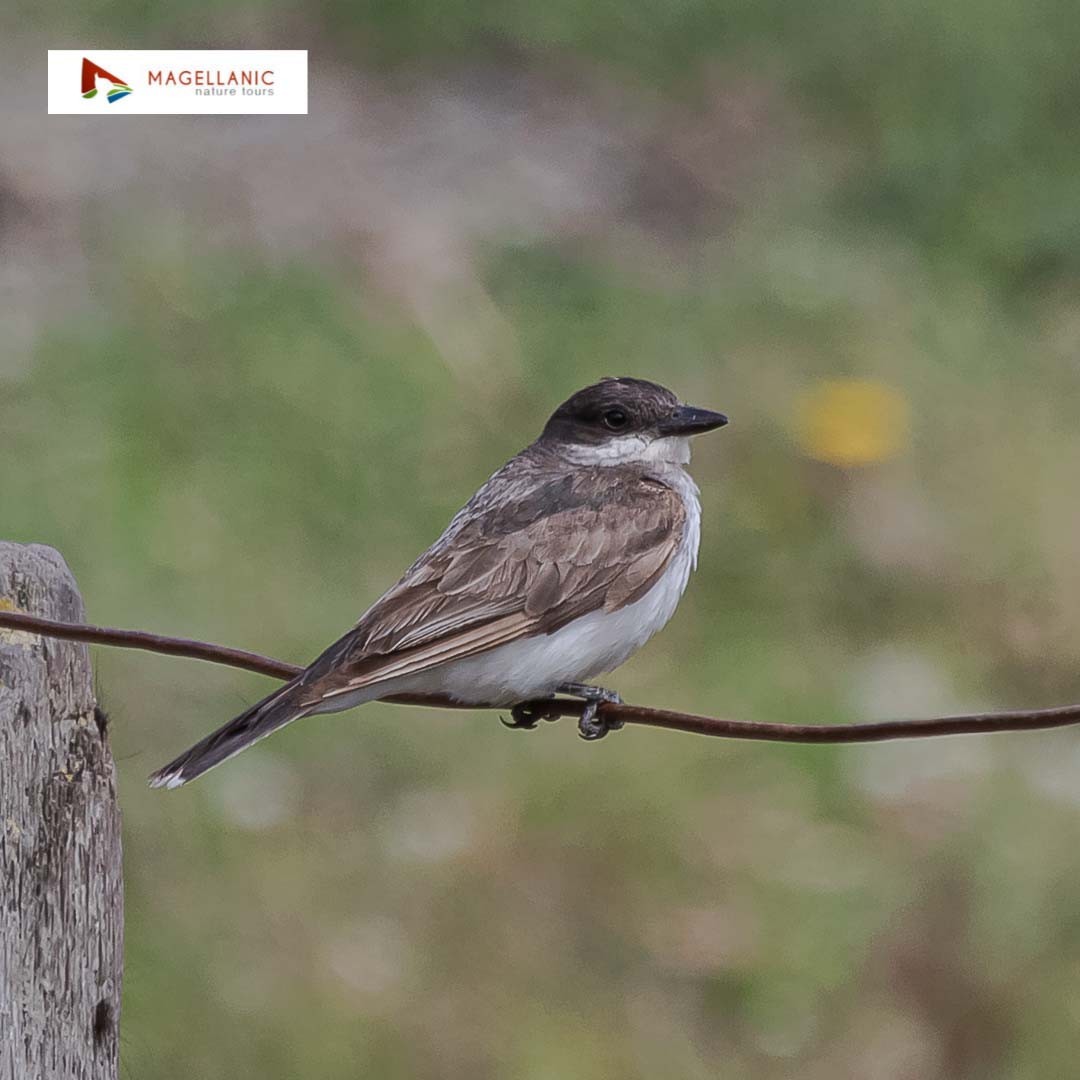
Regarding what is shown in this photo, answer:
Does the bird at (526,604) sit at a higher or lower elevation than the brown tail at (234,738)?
higher

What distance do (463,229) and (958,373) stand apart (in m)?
2.68

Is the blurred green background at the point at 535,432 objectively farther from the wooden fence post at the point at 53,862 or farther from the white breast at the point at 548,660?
the wooden fence post at the point at 53,862

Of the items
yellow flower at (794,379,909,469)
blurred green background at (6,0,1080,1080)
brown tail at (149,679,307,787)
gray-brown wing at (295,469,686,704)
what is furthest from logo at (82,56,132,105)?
brown tail at (149,679,307,787)

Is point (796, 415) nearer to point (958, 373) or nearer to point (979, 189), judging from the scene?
point (958, 373)

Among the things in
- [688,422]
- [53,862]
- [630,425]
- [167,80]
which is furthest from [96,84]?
[53,862]

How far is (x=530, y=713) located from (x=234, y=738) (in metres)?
1.18

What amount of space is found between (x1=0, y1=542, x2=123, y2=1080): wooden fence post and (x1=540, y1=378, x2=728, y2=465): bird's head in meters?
2.74

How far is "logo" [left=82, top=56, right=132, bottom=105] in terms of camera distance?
34.3ft

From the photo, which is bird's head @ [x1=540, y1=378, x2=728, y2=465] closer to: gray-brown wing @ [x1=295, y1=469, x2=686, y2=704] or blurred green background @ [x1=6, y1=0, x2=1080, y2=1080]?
gray-brown wing @ [x1=295, y1=469, x2=686, y2=704]

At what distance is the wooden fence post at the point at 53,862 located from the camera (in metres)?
3.37

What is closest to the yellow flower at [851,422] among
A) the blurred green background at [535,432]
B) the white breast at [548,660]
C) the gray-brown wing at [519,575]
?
the blurred green background at [535,432]

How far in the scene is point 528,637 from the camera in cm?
518

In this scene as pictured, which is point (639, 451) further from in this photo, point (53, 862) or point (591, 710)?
point (53, 862)

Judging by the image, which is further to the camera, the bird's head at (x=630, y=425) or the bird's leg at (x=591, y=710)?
the bird's head at (x=630, y=425)
